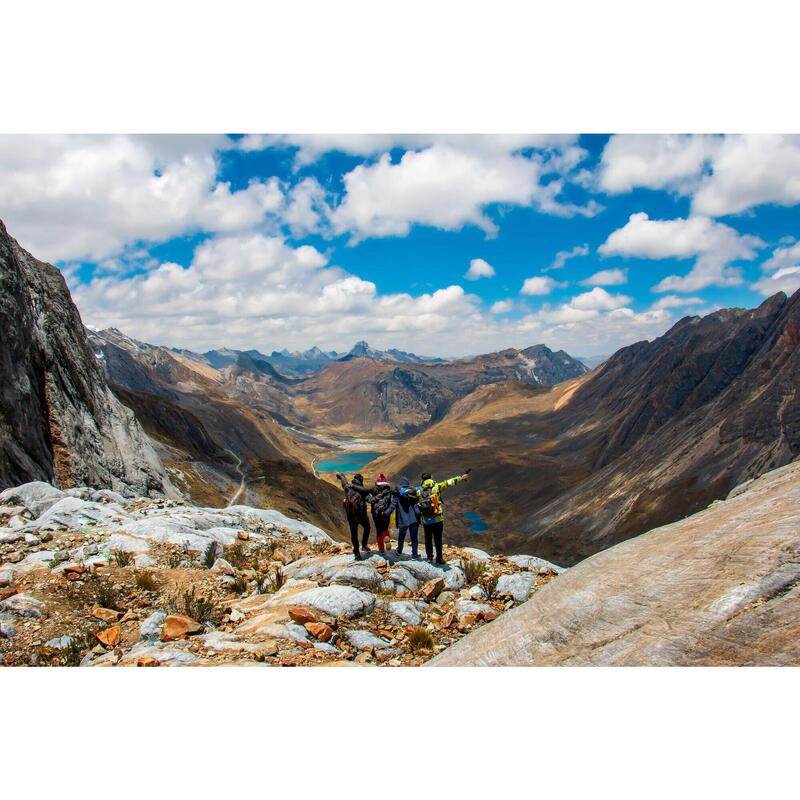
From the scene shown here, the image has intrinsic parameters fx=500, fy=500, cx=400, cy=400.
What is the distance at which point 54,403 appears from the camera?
2756cm

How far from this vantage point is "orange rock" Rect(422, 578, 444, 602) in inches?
481

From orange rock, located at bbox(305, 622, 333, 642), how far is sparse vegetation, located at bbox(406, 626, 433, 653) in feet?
5.16

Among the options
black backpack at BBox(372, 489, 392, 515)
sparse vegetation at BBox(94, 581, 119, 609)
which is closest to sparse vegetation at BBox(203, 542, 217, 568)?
sparse vegetation at BBox(94, 581, 119, 609)

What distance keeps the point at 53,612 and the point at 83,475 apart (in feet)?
63.7

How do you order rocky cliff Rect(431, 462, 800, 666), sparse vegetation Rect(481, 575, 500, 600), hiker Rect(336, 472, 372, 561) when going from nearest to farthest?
1. rocky cliff Rect(431, 462, 800, 666)
2. sparse vegetation Rect(481, 575, 500, 600)
3. hiker Rect(336, 472, 372, 561)

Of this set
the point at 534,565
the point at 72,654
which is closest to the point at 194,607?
the point at 72,654

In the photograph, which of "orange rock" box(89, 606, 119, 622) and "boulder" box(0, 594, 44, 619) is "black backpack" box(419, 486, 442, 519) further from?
"boulder" box(0, 594, 44, 619)

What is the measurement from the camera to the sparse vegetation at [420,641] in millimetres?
9633

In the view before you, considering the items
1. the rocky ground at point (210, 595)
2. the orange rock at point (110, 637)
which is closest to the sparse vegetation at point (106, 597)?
the rocky ground at point (210, 595)

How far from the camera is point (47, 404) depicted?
2711 centimetres

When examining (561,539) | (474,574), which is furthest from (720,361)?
(474,574)

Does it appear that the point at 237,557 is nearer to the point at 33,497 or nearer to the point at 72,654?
the point at 72,654

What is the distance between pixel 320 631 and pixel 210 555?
7299mm

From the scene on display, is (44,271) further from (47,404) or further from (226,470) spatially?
(226,470)
